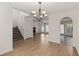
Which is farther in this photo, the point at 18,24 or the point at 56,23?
the point at 18,24

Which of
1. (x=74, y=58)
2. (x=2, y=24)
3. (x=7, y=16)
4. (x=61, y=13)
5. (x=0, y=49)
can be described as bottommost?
(x=0, y=49)

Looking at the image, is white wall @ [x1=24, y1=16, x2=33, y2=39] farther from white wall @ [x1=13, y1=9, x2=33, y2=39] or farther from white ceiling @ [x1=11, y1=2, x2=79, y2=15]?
white ceiling @ [x1=11, y1=2, x2=79, y2=15]

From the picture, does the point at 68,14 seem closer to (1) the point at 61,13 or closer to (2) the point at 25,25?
(1) the point at 61,13

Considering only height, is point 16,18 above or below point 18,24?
above

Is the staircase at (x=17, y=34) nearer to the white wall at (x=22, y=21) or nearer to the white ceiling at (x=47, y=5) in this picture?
the white wall at (x=22, y=21)

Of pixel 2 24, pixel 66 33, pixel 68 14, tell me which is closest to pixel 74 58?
pixel 2 24

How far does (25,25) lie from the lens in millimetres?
9609

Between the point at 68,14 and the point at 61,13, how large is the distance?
27.4 inches

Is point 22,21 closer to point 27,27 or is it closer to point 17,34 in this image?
point 27,27

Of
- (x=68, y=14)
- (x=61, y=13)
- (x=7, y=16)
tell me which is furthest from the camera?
(x=61, y=13)

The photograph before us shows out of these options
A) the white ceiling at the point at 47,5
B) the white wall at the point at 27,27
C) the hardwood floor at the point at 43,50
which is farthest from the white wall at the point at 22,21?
the white ceiling at the point at 47,5

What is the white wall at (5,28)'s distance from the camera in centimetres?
453

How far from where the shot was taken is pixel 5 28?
15.6 feet

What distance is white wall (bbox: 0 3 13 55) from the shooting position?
4.53m
